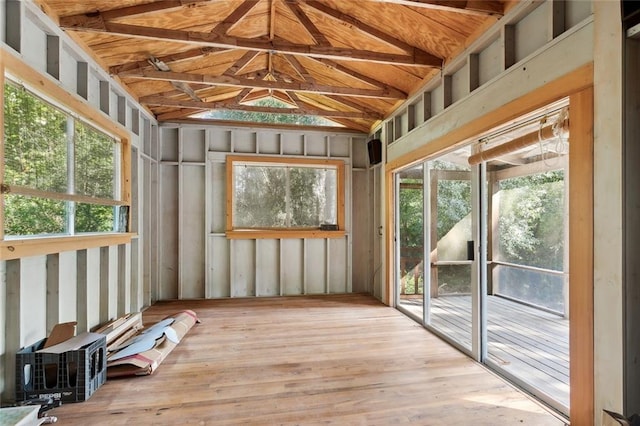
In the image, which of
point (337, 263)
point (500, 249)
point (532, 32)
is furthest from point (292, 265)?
point (532, 32)

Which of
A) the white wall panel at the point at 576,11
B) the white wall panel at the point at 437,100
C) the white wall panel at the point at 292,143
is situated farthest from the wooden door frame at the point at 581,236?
the white wall panel at the point at 292,143

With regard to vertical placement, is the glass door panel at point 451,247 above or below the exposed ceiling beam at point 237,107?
below

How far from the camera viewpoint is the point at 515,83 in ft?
7.75

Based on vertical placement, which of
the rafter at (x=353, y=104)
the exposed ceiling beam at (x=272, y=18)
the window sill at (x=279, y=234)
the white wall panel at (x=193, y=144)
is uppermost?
the exposed ceiling beam at (x=272, y=18)

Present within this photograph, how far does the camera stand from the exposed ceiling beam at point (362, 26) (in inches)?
123

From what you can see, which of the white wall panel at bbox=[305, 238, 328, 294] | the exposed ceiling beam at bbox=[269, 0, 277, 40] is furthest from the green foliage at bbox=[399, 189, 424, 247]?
the exposed ceiling beam at bbox=[269, 0, 277, 40]

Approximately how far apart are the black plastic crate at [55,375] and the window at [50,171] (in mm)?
910

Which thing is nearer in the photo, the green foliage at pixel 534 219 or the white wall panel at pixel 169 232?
the green foliage at pixel 534 219

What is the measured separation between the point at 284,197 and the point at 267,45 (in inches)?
114

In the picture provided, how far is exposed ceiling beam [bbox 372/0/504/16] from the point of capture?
7.98 ft

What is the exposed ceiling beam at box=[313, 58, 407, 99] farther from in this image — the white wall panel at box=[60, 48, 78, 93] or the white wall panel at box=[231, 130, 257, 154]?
the white wall panel at box=[60, 48, 78, 93]

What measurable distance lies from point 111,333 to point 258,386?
175 cm

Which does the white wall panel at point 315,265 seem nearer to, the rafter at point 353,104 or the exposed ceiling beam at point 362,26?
the rafter at point 353,104

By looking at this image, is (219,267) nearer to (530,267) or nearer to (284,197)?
(284,197)
